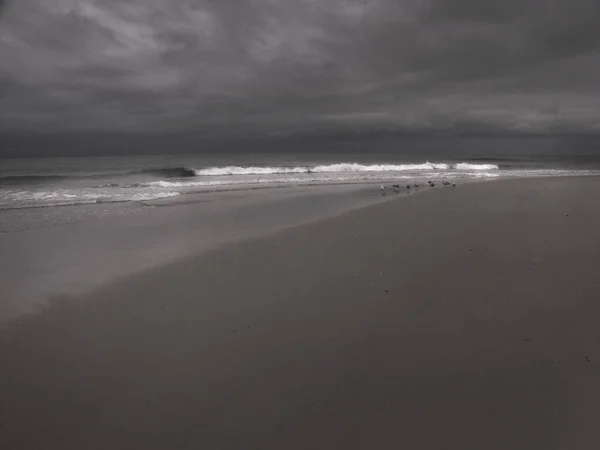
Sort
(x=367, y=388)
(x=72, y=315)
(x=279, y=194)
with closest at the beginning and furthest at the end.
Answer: (x=367, y=388) < (x=72, y=315) < (x=279, y=194)

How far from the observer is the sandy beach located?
263 cm

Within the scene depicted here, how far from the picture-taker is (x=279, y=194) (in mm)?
17719

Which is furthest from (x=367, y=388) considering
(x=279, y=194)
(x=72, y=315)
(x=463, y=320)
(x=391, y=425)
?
(x=279, y=194)

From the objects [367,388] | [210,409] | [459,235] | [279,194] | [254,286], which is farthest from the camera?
[279,194]

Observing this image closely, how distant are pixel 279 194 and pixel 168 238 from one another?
31.2 ft

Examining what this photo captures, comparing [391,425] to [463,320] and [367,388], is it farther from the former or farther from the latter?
[463,320]

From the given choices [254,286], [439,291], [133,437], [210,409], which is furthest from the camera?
[254,286]

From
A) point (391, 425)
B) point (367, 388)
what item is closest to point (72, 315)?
point (367, 388)

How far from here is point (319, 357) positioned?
3531mm

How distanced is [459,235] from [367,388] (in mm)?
5916

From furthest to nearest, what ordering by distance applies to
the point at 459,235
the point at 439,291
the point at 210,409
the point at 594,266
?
the point at 459,235, the point at 594,266, the point at 439,291, the point at 210,409

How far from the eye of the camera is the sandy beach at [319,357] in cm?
263

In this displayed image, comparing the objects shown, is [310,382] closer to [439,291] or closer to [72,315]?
[439,291]

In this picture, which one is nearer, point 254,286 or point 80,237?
point 254,286
